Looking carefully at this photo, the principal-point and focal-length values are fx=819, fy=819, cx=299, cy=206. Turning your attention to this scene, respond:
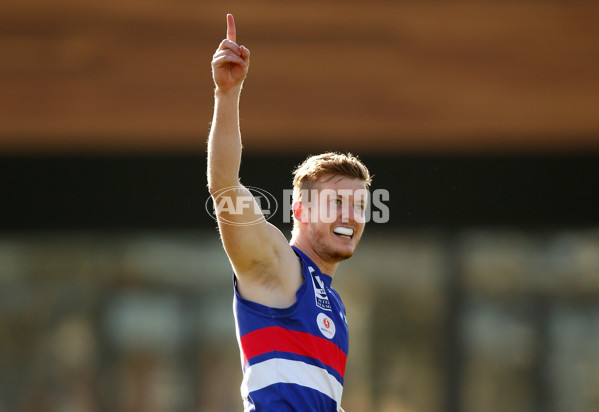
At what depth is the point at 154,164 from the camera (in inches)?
294

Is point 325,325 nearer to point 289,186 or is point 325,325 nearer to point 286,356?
point 286,356

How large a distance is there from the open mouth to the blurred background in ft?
12.6

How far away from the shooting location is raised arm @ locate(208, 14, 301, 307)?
2.88 metres

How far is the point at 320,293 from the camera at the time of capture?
3340 mm

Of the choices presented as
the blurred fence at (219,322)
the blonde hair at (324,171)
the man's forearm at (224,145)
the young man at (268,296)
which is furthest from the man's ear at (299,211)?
the blurred fence at (219,322)

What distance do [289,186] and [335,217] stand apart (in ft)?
13.0

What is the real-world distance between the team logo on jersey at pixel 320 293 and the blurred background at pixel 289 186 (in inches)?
158

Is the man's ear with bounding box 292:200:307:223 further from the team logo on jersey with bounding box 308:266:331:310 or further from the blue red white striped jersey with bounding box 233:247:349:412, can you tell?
the blue red white striped jersey with bounding box 233:247:349:412

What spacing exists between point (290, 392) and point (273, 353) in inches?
6.3

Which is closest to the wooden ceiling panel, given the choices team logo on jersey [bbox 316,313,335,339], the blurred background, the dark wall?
the blurred background

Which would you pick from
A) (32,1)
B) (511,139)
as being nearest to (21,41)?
(32,1)

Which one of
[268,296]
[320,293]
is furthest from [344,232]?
[268,296]

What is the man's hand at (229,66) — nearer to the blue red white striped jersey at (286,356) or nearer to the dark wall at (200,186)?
the blue red white striped jersey at (286,356)

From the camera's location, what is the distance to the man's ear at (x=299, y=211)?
3.63m
